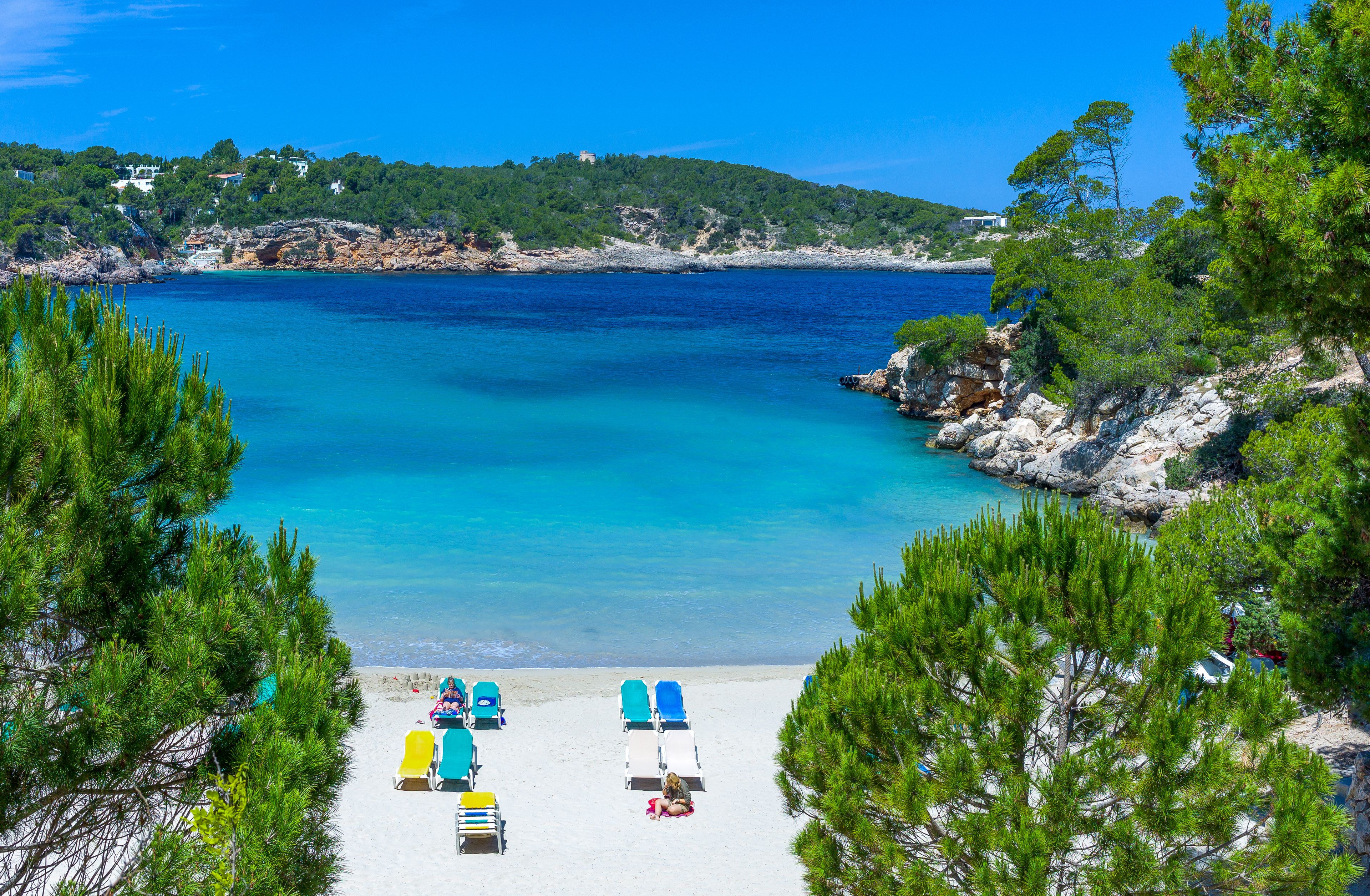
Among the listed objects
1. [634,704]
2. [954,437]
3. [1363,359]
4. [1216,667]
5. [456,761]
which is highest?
[1363,359]

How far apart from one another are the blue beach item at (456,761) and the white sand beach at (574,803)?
4.8 inches

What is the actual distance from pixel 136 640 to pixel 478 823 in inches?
213

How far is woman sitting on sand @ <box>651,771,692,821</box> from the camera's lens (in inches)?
392

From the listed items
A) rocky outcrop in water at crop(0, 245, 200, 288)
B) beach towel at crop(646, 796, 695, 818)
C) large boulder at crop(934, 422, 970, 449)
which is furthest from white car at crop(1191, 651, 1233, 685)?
rocky outcrop in water at crop(0, 245, 200, 288)

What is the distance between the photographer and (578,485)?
25.2m

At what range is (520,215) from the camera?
444 ft

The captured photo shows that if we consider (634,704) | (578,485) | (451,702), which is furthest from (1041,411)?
(451,702)

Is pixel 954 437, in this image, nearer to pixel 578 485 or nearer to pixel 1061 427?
pixel 1061 427

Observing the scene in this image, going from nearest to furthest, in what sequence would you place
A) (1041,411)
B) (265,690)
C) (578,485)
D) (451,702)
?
(265,690)
(451,702)
(578,485)
(1041,411)

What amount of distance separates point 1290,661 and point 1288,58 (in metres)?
4.29

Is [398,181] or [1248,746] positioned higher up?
[398,181]

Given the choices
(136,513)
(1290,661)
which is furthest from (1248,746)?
(136,513)

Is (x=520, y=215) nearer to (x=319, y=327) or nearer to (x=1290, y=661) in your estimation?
(x=319, y=327)

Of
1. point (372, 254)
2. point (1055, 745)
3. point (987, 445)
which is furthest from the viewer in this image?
point (372, 254)
